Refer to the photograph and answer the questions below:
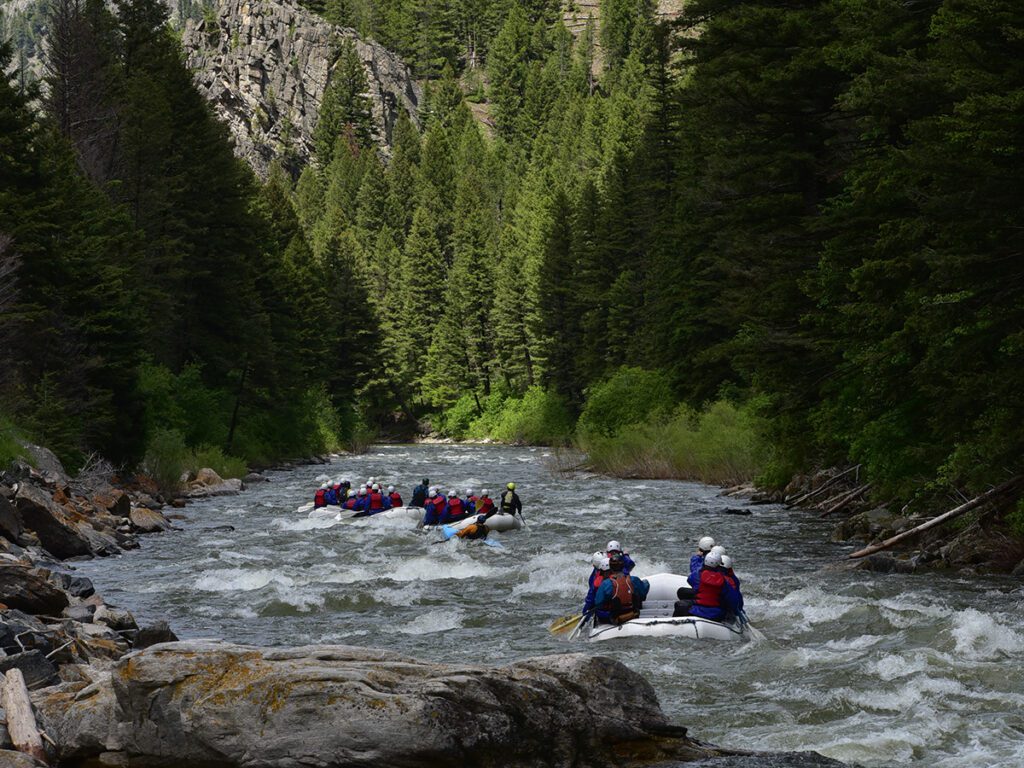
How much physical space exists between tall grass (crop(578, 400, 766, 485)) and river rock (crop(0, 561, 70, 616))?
22.0 metres

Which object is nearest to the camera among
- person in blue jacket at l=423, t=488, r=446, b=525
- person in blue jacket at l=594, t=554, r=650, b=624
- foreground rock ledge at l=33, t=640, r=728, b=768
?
foreground rock ledge at l=33, t=640, r=728, b=768

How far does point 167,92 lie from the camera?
151 feet

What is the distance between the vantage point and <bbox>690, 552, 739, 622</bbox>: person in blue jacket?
13.5 m

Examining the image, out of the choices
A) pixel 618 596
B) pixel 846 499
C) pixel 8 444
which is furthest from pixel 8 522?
pixel 846 499

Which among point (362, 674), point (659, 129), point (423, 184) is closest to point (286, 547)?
point (362, 674)

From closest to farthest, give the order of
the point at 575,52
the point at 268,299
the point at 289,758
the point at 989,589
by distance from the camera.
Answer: the point at 289,758 → the point at 989,589 → the point at 268,299 → the point at 575,52

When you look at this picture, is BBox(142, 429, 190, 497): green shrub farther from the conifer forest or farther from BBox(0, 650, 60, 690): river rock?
BBox(0, 650, 60, 690): river rock

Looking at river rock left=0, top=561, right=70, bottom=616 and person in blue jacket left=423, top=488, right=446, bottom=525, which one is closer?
river rock left=0, top=561, right=70, bottom=616

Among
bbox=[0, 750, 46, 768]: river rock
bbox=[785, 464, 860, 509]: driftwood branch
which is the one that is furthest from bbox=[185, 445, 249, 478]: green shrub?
bbox=[0, 750, 46, 768]: river rock

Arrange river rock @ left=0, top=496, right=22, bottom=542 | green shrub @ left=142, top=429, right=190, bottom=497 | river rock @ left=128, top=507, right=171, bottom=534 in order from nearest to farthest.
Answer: river rock @ left=0, top=496, right=22, bottom=542 < river rock @ left=128, top=507, right=171, bottom=534 < green shrub @ left=142, top=429, right=190, bottom=497

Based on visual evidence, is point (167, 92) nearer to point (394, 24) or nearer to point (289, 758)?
point (289, 758)

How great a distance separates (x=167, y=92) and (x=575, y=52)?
454ft

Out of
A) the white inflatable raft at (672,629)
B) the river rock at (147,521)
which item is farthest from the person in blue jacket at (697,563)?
the river rock at (147,521)

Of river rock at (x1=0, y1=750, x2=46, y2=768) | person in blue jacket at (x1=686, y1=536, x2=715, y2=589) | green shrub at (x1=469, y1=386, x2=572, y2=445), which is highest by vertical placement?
river rock at (x1=0, y1=750, x2=46, y2=768)
